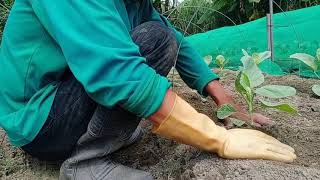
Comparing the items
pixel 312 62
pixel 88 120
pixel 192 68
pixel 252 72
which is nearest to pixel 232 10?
pixel 312 62

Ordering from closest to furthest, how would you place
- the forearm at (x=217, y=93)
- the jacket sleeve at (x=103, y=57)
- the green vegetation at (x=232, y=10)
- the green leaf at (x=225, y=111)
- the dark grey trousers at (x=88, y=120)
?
the jacket sleeve at (x=103, y=57)
the dark grey trousers at (x=88, y=120)
the green leaf at (x=225, y=111)
the forearm at (x=217, y=93)
the green vegetation at (x=232, y=10)

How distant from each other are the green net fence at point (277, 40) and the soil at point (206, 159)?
673 millimetres

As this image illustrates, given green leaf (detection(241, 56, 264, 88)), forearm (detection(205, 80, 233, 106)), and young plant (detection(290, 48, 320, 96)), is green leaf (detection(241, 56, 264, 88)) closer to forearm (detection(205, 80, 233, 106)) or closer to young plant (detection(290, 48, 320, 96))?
forearm (detection(205, 80, 233, 106))

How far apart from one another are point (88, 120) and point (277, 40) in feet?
5.39

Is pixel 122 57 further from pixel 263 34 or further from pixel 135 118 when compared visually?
pixel 263 34

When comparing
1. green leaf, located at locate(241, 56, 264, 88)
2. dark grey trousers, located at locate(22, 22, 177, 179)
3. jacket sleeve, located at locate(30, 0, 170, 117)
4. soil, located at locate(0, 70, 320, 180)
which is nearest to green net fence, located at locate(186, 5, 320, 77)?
soil, located at locate(0, 70, 320, 180)

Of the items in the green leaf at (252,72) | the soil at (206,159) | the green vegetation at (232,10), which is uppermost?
the green leaf at (252,72)

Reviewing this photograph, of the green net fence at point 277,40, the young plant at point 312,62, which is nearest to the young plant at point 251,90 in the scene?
the young plant at point 312,62

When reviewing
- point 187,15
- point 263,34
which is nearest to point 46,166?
point 263,34

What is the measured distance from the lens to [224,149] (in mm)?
1248

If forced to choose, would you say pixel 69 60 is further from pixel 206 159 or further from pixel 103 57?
pixel 206 159

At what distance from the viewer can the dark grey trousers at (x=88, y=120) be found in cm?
132

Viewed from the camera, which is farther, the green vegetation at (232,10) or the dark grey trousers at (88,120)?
the green vegetation at (232,10)

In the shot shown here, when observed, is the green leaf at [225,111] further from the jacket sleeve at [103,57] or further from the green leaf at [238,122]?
the jacket sleeve at [103,57]
